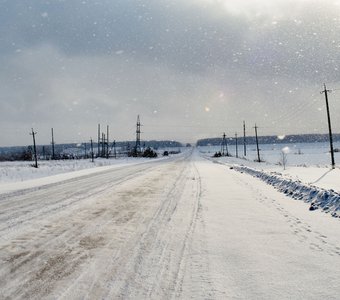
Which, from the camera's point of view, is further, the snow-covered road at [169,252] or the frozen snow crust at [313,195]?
the frozen snow crust at [313,195]

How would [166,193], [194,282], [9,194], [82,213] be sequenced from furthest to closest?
[9,194]
[166,193]
[82,213]
[194,282]

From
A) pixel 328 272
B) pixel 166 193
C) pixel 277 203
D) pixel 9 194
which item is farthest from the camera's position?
pixel 9 194

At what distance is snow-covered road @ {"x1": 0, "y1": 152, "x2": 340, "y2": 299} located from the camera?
385 centimetres

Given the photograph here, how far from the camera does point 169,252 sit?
525 cm

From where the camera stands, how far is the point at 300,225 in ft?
23.2

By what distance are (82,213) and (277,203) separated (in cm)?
569

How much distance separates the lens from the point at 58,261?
4844mm

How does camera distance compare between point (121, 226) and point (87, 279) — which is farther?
point (121, 226)

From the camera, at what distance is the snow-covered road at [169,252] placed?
3.85 meters

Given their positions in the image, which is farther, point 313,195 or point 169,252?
point 313,195

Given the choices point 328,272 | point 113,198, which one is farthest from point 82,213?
point 328,272

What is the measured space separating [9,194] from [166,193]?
21.0ft

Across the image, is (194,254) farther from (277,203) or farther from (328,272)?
(277,203)

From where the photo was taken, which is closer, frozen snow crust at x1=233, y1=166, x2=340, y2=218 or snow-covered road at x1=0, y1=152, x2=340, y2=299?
snow-covered road at x1=0, y1=152, x2=340, y2=299
